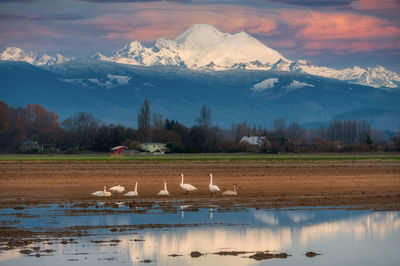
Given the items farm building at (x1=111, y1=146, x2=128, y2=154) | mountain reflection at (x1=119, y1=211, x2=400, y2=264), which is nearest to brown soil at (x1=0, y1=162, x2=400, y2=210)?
mountain reflection at (x1=119, y1=211, x2=400, y2=264)

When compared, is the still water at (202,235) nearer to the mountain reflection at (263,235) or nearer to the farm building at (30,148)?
the mountain reflection at (263,235)

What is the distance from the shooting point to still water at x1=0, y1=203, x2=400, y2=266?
1947 cm

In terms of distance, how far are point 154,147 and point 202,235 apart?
11475 centimetres

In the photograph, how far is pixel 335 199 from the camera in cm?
3372

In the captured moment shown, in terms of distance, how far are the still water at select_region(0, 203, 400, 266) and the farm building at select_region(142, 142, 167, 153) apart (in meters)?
103

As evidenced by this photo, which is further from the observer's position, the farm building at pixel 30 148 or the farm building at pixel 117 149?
the farm building at pixel 30 148

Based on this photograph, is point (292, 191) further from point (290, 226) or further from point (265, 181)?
point (290, 226)

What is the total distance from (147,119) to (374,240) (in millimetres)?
139052

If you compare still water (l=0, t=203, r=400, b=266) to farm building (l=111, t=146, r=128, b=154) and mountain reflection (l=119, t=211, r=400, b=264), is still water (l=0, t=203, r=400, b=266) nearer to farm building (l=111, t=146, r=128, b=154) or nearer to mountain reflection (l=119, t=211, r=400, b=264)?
mountain reflection (l=119, t=211, r=400, b=264)

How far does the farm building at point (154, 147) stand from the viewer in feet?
438

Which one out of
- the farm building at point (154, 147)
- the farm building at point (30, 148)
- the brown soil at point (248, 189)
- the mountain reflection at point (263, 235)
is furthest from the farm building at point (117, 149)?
the mountain reflection at point (263, 235)

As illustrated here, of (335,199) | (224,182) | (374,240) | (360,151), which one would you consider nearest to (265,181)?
(224,182)

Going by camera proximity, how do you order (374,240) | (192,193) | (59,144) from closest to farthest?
1. (374,240)
2. (192,193)
3. (59,144)

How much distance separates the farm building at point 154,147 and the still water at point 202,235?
103m
